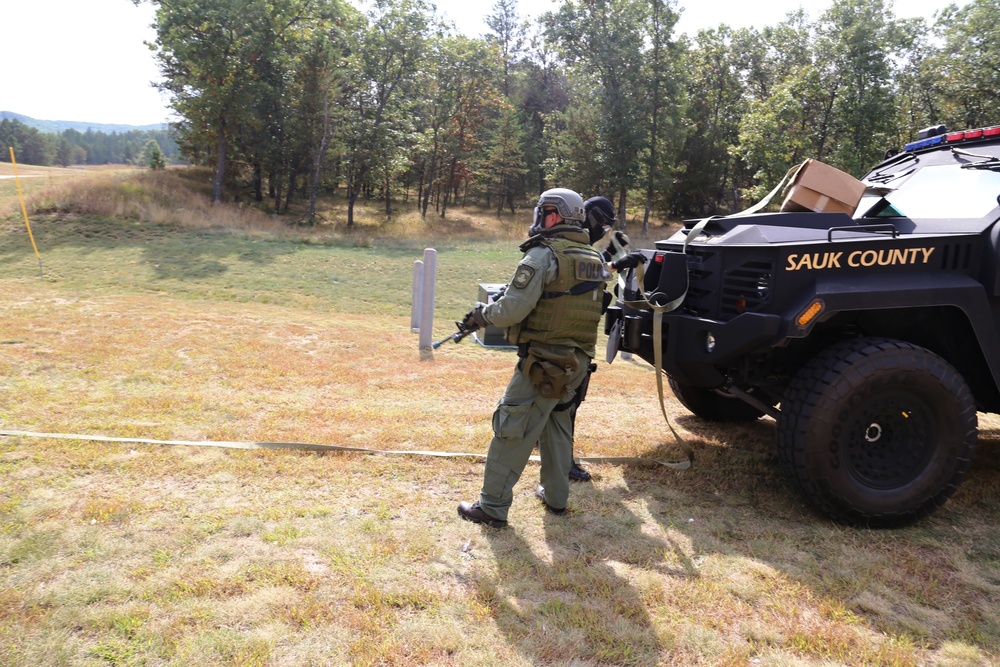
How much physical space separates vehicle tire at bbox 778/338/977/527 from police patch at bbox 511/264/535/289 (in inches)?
62.4

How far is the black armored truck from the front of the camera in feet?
11.5

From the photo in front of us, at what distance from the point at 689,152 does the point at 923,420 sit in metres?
38.4

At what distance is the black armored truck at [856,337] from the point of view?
3518 mm

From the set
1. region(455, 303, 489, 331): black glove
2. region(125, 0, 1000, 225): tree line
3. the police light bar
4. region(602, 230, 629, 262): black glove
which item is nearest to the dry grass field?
region(455, 303, 489, 331): black glove

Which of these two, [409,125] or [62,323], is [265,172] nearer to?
[409,125]

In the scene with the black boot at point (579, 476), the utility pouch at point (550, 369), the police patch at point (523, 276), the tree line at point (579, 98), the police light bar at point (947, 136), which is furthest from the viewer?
the tree line at point (579, 98)

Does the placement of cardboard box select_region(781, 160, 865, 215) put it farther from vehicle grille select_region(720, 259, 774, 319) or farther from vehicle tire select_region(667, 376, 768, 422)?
vehicle tire select_region(667, 376, 768, 422)

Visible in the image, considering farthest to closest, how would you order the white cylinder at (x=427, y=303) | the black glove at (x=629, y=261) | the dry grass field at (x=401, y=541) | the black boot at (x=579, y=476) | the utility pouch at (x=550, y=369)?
the white cylinder at (x=427, y=303)
the black boot at (x=579, y=476)
the black glove at (x=629, y=261)
the utility pouch at (x=550, y=369)
the dry grass field at (x=401, y=541)

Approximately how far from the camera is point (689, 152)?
39.3 m

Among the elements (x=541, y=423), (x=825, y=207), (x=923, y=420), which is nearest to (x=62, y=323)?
(x=541, y=423)

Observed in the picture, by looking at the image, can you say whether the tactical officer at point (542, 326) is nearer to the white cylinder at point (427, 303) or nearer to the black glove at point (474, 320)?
the black glove at point (474, 320)

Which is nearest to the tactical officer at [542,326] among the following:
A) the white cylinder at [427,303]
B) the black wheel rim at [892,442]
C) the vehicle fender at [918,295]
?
the vehicle fender at [918,295]

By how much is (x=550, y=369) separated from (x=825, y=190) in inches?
95.3

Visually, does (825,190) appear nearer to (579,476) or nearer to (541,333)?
(541,333)
